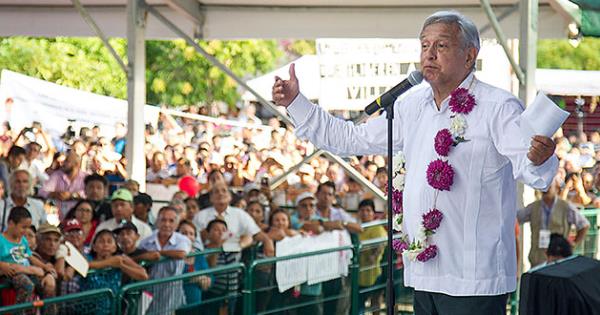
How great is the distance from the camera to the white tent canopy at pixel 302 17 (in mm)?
12250

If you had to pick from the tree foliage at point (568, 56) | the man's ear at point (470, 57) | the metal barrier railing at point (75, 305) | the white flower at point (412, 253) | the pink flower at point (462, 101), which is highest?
the tree foliage at point (568, 56)

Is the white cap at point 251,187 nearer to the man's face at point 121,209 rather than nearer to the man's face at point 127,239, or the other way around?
the man's face at point 121,209

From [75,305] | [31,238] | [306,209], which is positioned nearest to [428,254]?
[75,305]

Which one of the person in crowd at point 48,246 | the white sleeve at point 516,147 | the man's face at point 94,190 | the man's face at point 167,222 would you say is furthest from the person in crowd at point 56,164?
the white sleeve at point 516,147

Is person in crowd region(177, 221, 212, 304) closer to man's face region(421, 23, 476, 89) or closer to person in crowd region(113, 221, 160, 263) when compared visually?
person in crowd region(113, 221, 160, 263)

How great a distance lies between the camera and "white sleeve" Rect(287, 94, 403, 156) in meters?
4.67

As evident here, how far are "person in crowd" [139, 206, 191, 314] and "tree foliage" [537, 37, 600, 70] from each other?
3164 cm

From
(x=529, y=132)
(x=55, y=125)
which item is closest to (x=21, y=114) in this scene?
(x=55, y=125)

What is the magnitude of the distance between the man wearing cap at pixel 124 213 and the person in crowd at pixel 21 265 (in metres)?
1.52

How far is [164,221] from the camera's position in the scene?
915 centimetres

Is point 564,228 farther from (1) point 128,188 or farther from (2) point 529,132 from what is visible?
(2) point 529,132

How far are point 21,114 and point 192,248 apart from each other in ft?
43.1

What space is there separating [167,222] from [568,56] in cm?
3291

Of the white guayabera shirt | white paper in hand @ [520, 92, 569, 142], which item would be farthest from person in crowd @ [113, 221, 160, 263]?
white paper in hand @ [520, 92, 569, 142]
